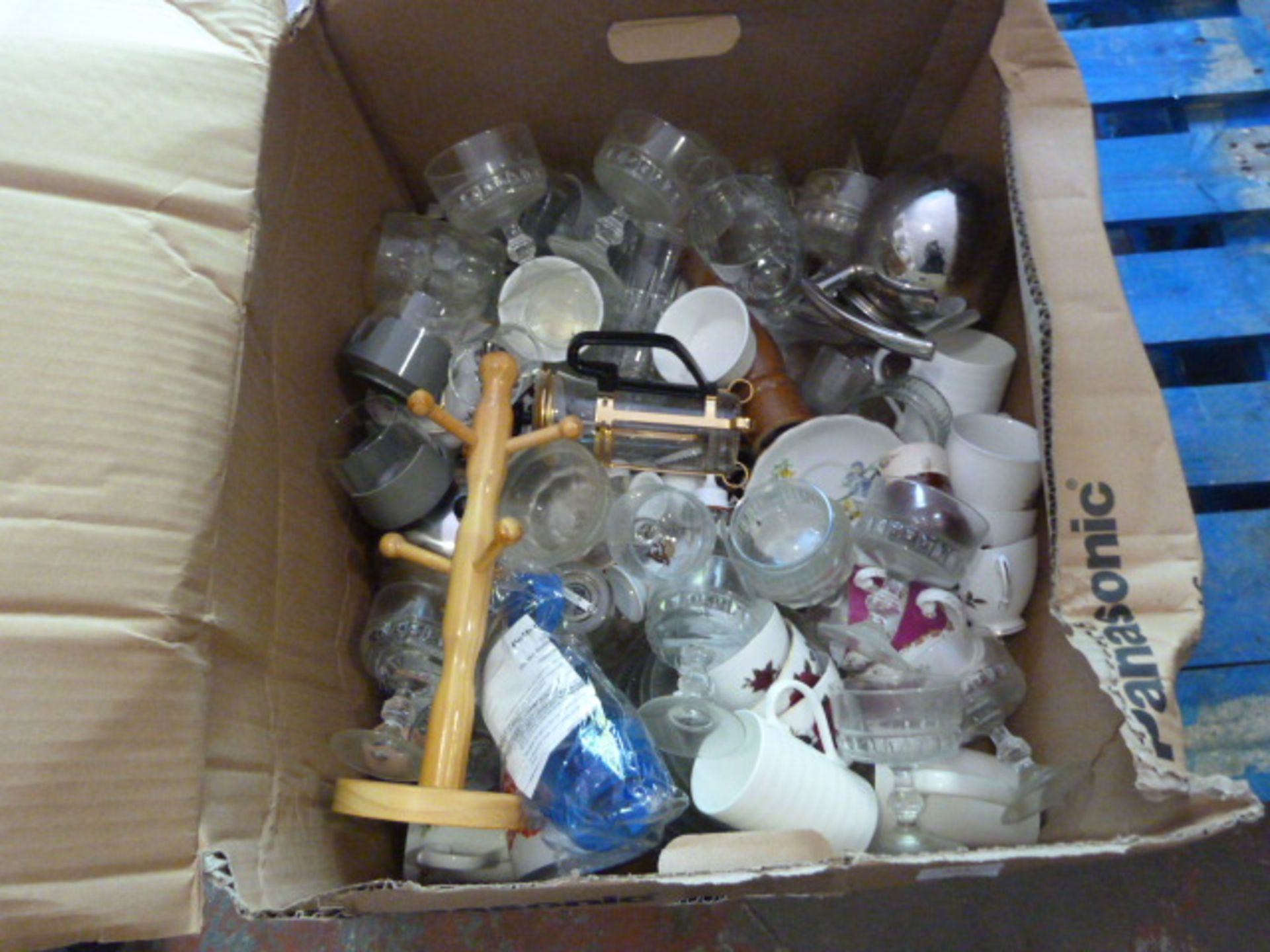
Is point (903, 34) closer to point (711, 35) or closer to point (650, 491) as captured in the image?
point (711, 35)

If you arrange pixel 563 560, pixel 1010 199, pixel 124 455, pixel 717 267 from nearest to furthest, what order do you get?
pixel 124 455 → pixel 1010 199 → pixel 563 560 → pixel 717 267

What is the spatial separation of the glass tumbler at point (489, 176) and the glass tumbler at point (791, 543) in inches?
14.5

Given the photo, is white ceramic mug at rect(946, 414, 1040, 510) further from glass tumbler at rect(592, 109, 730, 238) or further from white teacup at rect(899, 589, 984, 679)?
glass tumbler at rect(592, 109, 730, 238)

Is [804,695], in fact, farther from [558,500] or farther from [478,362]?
[478,362]

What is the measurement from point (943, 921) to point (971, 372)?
0.60 m

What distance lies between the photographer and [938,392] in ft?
2.90

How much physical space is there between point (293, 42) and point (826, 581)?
0.63 meters

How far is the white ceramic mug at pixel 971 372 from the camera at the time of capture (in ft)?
2.87

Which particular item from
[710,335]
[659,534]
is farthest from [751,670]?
[710,335]

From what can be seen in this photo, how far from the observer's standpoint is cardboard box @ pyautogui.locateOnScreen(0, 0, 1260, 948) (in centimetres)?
54

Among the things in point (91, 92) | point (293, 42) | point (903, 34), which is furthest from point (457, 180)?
point (903, 34)

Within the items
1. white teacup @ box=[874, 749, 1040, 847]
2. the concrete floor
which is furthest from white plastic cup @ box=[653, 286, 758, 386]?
the concrete floor

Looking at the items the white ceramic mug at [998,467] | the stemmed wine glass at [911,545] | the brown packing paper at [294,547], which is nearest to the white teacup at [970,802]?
the stemmed wine glass at [911,545]

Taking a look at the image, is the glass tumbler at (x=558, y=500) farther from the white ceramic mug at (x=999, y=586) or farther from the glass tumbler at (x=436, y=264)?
the white ceramic mug at (x=999, y=586)
